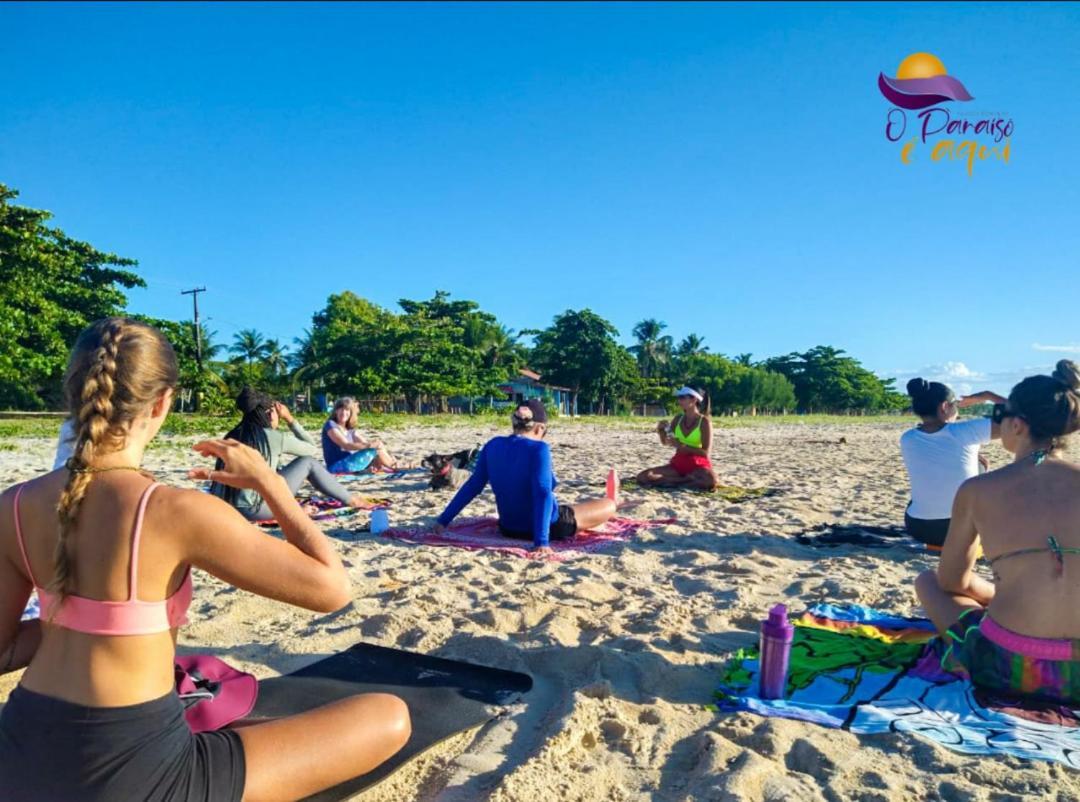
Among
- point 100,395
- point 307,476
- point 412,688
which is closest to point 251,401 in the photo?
point 307,476

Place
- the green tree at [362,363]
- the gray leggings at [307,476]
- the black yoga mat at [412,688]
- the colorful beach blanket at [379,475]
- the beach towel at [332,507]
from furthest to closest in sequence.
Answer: the green tree at [362,363], the colorful beach blanket at [379,475], the beach towel at [332,507], the gray leggings at [307,476], the black yoga mat at [412,688]

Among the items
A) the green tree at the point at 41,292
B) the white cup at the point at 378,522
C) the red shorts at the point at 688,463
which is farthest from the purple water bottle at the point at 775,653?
the green tree at the point at 41,292

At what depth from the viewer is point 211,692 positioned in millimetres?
2004

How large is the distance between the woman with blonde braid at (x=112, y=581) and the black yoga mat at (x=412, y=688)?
85 centimetres

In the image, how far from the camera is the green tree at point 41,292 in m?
19.6

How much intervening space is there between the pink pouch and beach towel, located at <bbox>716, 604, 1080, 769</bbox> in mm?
1656

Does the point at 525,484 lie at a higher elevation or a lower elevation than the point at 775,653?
higher

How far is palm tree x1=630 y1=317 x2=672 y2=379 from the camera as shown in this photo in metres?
64.1

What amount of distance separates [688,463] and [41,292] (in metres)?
23.1

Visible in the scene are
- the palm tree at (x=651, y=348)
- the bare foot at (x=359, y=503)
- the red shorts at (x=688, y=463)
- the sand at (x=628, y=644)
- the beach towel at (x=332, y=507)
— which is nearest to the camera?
the sand at (x=628, y=644)

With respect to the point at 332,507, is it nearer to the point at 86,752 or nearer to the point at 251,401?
the point at 251,401

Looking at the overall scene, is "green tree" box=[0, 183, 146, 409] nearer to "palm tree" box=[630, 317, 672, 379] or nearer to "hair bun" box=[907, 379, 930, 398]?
"hair bun" box=[907, 379, 930, 398]

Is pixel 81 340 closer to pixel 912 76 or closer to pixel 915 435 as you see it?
pixel 915 435

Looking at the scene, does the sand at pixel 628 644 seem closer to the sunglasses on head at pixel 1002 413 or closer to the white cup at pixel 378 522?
the white cup at pixel 378 522
